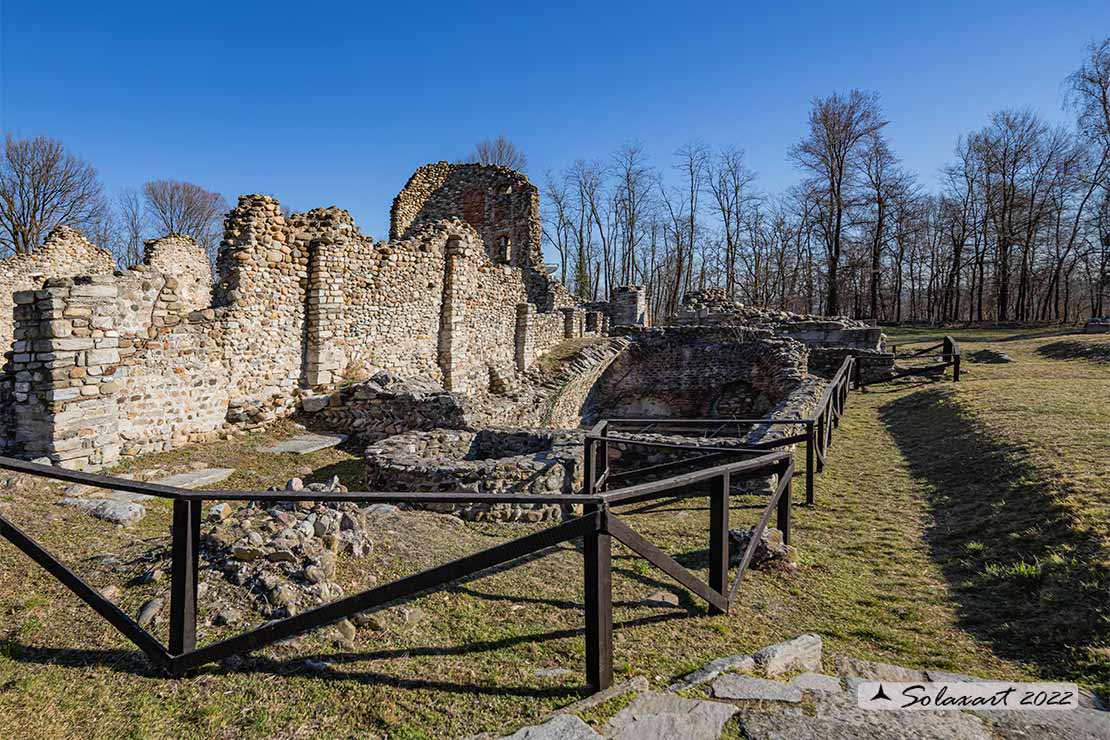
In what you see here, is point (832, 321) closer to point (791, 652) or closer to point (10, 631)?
point (791, 652)

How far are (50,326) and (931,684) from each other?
9879mm

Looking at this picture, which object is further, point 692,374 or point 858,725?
point 692,374

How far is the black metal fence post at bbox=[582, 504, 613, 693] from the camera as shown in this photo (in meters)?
2.70

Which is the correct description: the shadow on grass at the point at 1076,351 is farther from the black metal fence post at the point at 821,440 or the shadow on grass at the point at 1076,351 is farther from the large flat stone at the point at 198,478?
the large flat stone at the point at 198,478

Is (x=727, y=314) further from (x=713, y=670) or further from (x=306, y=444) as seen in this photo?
(x=713, y=670)

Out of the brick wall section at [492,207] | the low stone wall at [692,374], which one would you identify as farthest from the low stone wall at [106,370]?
the brick wall section at [492,207]

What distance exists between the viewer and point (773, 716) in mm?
2568

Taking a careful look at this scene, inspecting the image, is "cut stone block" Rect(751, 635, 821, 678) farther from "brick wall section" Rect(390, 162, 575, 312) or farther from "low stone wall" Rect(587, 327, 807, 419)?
"brick wall section" Rect(390, 162, 575, 312)

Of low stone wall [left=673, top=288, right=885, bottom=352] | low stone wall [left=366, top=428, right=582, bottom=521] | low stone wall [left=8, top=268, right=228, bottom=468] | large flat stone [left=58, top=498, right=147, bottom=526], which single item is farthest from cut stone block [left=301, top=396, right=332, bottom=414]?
low stone wall [left=673, top=288, right=885, bottom=352]

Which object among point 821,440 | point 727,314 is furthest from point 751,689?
point 727,314

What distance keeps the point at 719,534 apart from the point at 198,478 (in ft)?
23.3

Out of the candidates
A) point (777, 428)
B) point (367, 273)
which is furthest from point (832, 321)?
point (367, 273)

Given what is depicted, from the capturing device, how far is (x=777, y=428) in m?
9.95

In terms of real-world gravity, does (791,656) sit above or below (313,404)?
below
